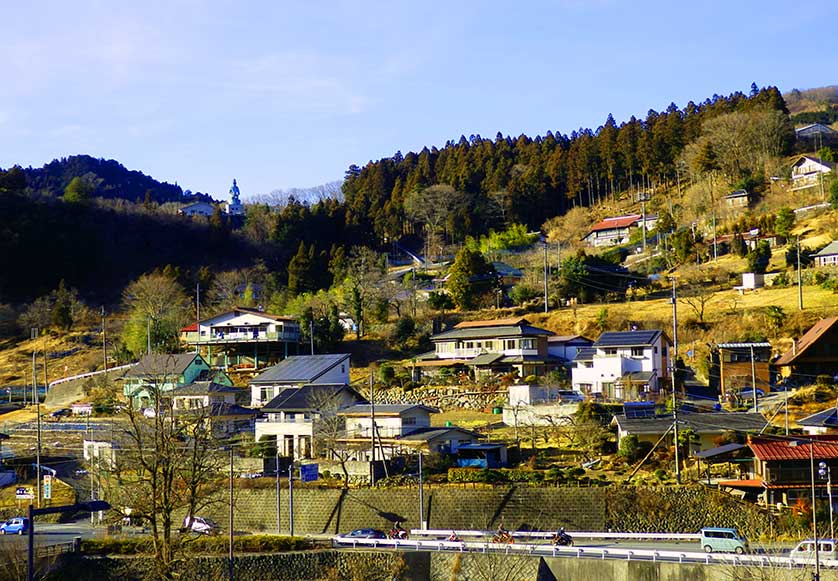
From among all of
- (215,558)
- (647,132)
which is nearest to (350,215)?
(647,132)

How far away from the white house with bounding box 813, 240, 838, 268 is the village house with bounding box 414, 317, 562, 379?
1494 centimetres

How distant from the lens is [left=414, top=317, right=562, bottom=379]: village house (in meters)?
40.6

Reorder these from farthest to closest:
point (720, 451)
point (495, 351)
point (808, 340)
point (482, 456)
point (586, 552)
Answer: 1. point (495, 351)
2. point (808, 340)
3. point (482, 456)
4. point (720, 451)
5. point (586, 552)

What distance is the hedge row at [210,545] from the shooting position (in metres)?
23.8

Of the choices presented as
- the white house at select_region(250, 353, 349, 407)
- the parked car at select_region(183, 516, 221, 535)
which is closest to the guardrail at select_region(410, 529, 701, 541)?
the parked car at select_region(183, 516, 221, 535)

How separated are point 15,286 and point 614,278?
128ft

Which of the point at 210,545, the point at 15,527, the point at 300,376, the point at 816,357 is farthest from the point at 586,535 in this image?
the point at 300,376

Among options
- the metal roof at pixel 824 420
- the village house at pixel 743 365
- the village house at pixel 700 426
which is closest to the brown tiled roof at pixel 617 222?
the village house at pixel 743 365

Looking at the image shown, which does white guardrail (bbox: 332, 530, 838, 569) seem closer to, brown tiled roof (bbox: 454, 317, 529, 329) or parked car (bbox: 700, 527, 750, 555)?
parked car (bbox: 700, 527, 750, 555)

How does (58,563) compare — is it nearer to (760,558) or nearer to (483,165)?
(760,558)

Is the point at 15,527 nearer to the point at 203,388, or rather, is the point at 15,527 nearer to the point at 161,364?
the point at 203,388

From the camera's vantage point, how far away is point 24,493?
3161 centimetres

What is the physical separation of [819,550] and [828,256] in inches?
1161

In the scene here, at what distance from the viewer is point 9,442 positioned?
38.3m
